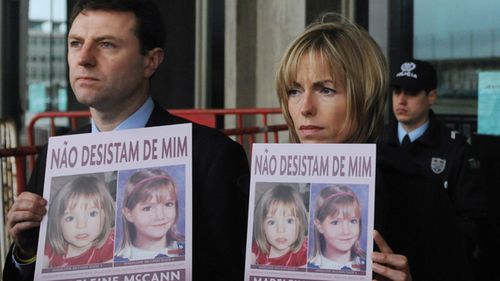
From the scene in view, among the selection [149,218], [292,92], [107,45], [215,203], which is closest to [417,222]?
[292,92]

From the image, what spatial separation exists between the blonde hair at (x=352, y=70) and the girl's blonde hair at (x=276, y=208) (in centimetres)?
27

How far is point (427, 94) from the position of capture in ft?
18.6

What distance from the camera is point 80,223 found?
108 inches

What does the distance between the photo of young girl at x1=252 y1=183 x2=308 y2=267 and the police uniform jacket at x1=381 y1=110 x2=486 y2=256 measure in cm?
232

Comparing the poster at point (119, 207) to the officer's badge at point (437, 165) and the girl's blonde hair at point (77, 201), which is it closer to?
the girl's blonde hair at point (77, 201)

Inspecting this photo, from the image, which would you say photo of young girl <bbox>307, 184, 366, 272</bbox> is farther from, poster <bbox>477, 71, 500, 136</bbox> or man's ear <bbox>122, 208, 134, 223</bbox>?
poster <bbox>477, 71, 500, 136</bbox>

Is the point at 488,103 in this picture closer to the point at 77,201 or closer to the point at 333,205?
the point at 333,205

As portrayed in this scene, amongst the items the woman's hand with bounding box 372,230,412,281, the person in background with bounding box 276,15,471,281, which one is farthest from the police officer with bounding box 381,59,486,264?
the woman's hand with bounding box 372,230,412,281

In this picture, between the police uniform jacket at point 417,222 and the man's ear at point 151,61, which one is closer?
the police uniform jacket at point 417,222

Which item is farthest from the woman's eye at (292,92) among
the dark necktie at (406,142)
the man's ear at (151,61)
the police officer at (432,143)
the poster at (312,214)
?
the dark necktie at (406,142)

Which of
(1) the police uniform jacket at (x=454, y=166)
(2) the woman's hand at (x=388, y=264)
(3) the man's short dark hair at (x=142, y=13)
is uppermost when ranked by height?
(3) the man's short dark hair at (x=142, y=13)

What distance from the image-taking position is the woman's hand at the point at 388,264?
2.48 metres

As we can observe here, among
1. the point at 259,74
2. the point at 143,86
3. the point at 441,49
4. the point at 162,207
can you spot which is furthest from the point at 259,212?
the point at 259,74

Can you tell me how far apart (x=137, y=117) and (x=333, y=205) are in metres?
0.84
